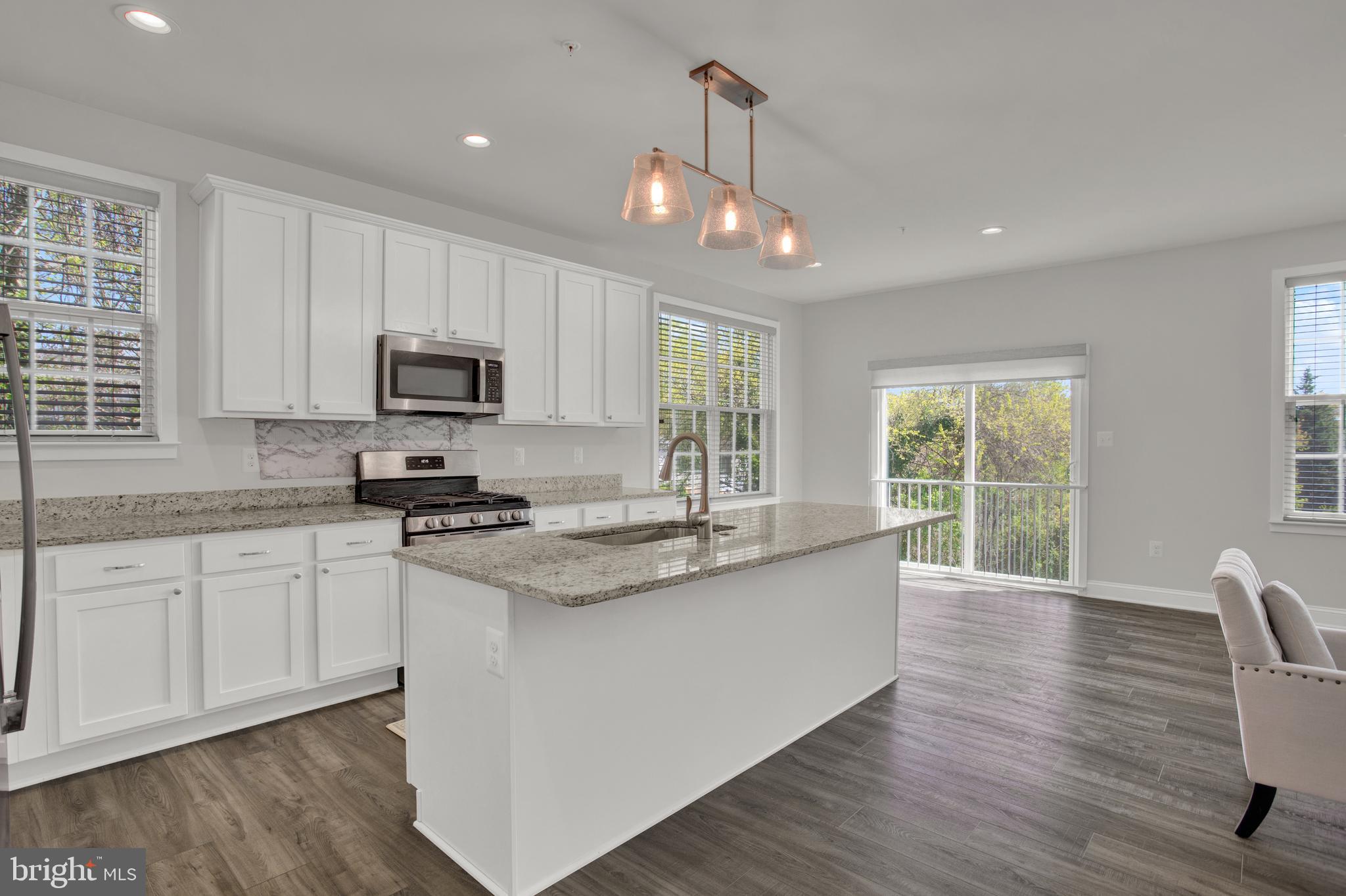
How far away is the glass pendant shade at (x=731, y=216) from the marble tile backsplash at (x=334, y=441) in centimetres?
223

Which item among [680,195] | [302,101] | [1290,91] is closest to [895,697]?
[680,195]

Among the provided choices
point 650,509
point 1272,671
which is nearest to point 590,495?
point 650,509

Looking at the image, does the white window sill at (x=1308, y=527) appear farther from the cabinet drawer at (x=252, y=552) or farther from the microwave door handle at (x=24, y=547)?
the microwave door handle at (x=24, y=547)

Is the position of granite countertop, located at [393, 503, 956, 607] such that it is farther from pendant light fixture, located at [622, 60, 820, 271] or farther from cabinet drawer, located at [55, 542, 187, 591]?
cabinet drawer, located at [55, 542, 187, 591]

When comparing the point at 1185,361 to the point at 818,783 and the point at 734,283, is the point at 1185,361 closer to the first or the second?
the point at 734,283

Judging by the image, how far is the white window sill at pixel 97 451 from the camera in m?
2.75

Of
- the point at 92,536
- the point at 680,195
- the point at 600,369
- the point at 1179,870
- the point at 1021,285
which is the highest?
the point at 1021,285

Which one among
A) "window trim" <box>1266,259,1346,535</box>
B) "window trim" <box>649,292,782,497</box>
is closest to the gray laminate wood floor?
"window trim" <box>1266,259,1346,535</box>

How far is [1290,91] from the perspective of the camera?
2744 millimetres

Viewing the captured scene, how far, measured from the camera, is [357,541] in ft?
10.3

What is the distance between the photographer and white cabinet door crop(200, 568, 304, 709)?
2740 millimetres

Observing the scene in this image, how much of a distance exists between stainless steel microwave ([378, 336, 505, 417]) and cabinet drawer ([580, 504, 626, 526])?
780mm

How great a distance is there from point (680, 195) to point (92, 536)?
236 cm

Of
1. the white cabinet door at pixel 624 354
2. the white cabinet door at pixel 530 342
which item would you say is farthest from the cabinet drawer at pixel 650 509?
the white cabinet door at pixel 530 342
